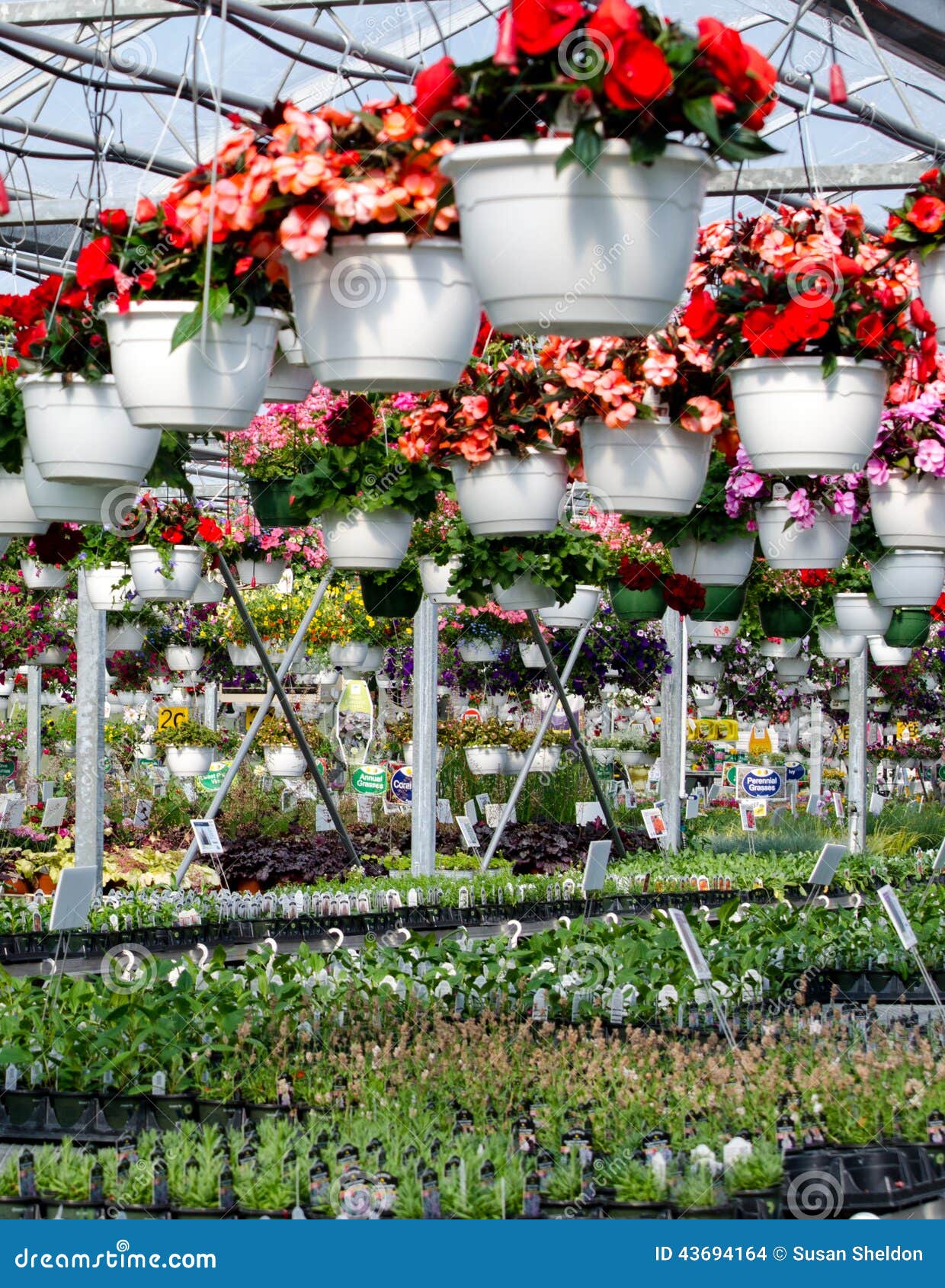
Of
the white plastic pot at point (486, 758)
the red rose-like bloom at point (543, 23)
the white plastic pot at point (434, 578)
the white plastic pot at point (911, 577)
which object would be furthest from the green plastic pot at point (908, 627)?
the red rose-like bloom at point (543, 23)

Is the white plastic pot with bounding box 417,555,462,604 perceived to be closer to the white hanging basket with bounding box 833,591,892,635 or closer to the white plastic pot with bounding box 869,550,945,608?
the white hanging basket with bounding box 833,591,892,635

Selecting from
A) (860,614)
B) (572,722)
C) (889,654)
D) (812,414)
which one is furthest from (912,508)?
(889,654)

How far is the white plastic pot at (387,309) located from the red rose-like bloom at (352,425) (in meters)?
1.39

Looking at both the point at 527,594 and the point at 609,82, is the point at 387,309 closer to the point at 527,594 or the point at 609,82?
the point at 609,82

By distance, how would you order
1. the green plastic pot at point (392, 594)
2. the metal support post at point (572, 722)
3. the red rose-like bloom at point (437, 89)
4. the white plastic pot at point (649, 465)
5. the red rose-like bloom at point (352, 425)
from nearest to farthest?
the red rose-like bloom at point (437, 89) → the white plastic pot at point (649, 465) → the red rose-like bloom at point (352, 425) → the green plastic pot at point (392, 594) → the metal support post at point (572, 722)

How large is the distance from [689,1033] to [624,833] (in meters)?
6.83

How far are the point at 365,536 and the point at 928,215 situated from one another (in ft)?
5.68

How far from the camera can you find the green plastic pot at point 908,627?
7707 mm

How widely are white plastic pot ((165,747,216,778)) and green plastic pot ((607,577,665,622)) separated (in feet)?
16.2

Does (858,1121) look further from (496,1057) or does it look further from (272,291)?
(272,291)

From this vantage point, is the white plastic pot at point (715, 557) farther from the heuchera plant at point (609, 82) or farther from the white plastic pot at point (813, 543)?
the heuchera plant at point (609, 82)

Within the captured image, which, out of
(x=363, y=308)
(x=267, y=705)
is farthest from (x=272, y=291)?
(x=267, y=705)

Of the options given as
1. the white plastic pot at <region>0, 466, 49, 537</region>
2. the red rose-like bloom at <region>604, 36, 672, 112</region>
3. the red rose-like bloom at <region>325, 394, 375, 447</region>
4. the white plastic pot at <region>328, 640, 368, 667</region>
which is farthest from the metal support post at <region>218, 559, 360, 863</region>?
the red rose-like bloom at <region>604, 36, 672, 112</region>

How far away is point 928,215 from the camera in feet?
9.07
